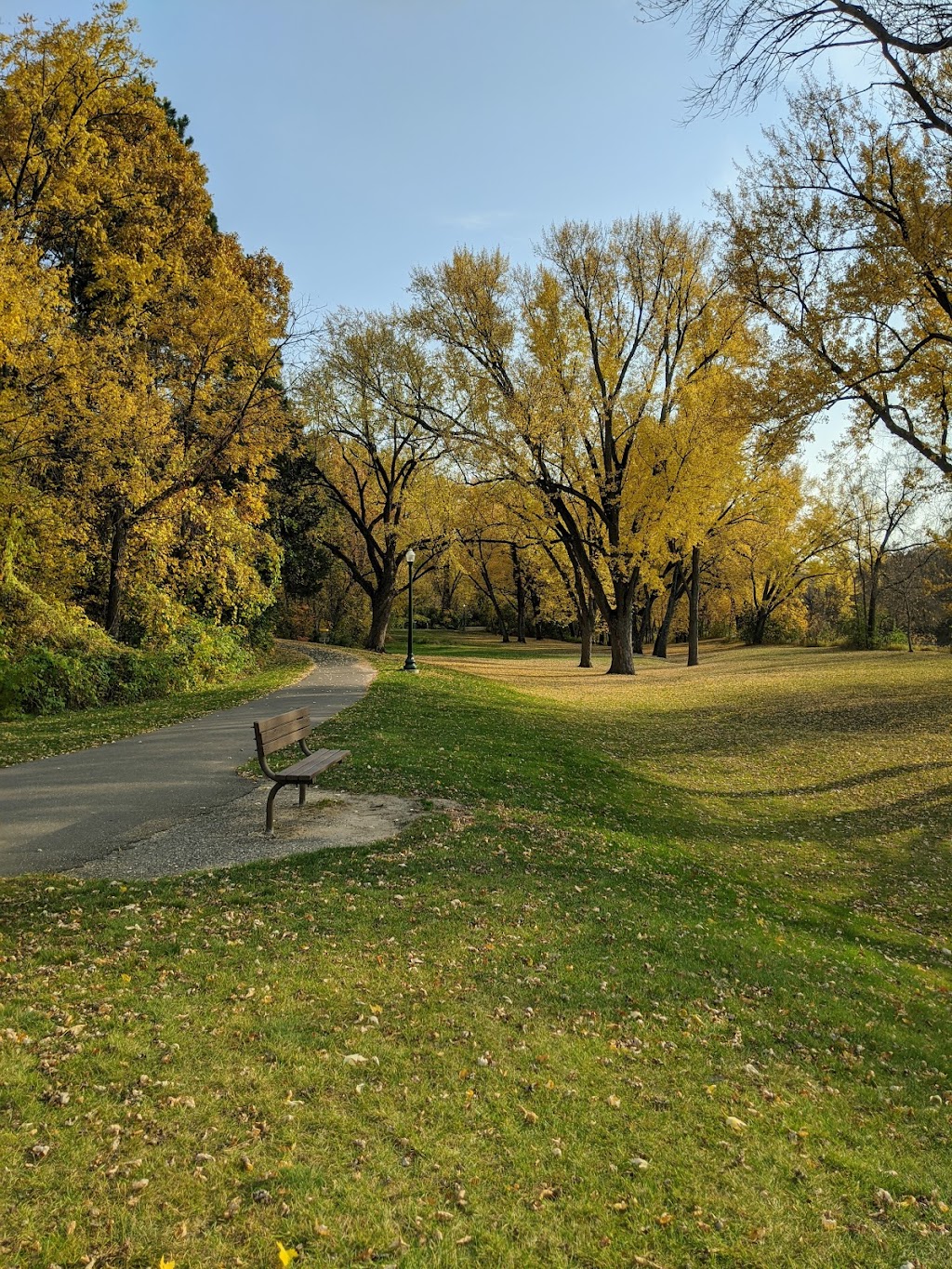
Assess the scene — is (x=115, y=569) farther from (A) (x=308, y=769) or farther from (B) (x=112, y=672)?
(A) (x=308, y=769)

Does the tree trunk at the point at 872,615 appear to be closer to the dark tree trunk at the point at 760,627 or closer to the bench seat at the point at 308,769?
the dark tree trunk at the point at 760,627

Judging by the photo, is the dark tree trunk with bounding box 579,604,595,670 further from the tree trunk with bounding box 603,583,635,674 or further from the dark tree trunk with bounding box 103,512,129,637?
the dark tree trunk with bounding box 103,512,129,637

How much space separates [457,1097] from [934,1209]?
7.23ft

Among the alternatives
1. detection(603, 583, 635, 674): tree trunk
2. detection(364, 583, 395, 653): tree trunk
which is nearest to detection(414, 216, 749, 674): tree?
detection(603, 583, 635, 674): tree trunk

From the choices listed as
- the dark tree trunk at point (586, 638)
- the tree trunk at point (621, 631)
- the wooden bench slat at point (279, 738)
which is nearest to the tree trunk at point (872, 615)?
the dark tree trunk at point (586, 638)

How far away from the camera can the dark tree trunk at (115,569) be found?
17.5 m

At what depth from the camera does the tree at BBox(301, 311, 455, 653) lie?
95.1 ft

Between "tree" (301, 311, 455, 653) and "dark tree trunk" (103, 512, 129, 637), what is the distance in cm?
1257

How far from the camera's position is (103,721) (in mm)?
12523

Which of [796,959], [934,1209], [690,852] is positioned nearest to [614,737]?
[690,852]

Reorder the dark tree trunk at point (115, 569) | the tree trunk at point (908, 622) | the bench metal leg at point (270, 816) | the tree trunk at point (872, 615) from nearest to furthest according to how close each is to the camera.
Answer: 1. the bench metal leg at point (270, 816)
2. the dark tree trunk at point (115, 569)
3. the tree trunk at point (872, 615)
4. the tree trunk at point (908, 622)

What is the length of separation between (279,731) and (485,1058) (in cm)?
491

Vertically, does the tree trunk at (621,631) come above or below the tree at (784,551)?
below

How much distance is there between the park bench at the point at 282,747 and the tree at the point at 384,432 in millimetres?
20120
